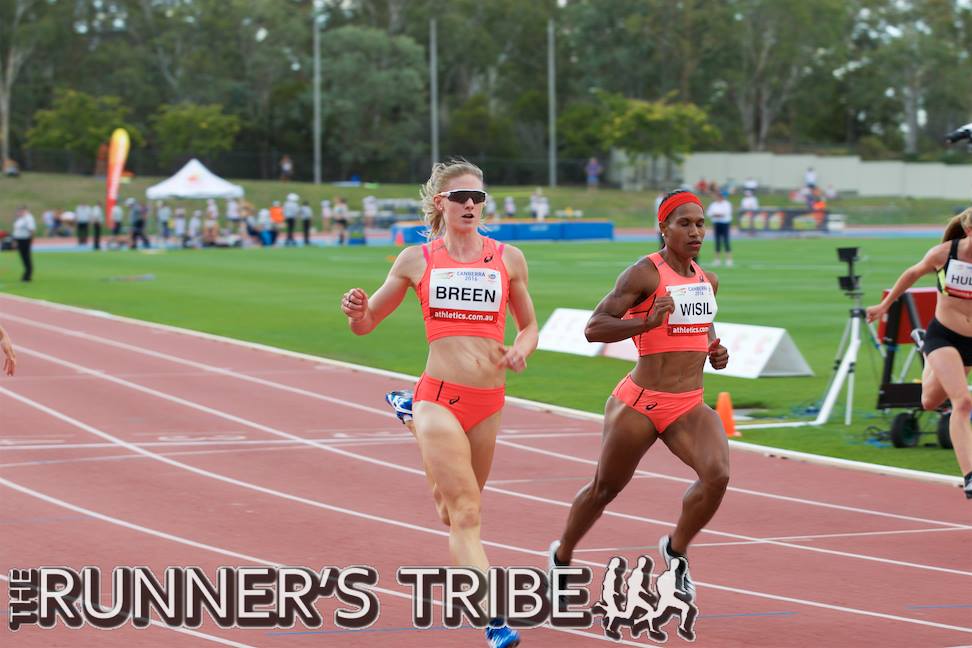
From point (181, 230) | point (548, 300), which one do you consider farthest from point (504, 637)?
point (181, 230)

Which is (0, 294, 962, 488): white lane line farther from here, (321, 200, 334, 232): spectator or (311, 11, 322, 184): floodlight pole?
(311, 11, 322, 184): floodlight pole

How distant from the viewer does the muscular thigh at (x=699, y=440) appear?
7438 millimetres

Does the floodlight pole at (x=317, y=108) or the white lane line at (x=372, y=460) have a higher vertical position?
the floodlight pole at (x=317, y=108)

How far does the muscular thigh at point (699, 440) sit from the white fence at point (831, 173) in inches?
3146

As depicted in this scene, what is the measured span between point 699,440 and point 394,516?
3.10 metres

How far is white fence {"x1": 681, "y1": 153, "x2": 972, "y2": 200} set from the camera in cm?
8619

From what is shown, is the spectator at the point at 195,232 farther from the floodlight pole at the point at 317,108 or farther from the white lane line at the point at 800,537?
the white lane line at the point at 800,537

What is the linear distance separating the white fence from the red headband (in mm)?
79710

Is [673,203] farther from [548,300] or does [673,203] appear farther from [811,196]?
[811,196]

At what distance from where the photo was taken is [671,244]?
25.1 feet

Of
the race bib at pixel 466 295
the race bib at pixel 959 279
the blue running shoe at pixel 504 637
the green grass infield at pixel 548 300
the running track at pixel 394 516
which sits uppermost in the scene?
the race bib at pixel 466 295

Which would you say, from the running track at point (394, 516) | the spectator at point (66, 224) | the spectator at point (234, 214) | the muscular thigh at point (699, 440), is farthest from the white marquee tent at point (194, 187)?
the muscular thigh at point (699, 440)

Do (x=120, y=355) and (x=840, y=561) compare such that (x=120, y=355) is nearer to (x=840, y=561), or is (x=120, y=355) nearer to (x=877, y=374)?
(x=877, y=374)

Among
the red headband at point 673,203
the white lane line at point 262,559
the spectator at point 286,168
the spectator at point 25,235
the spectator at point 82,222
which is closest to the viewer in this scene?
the white lane line at point 262,559
